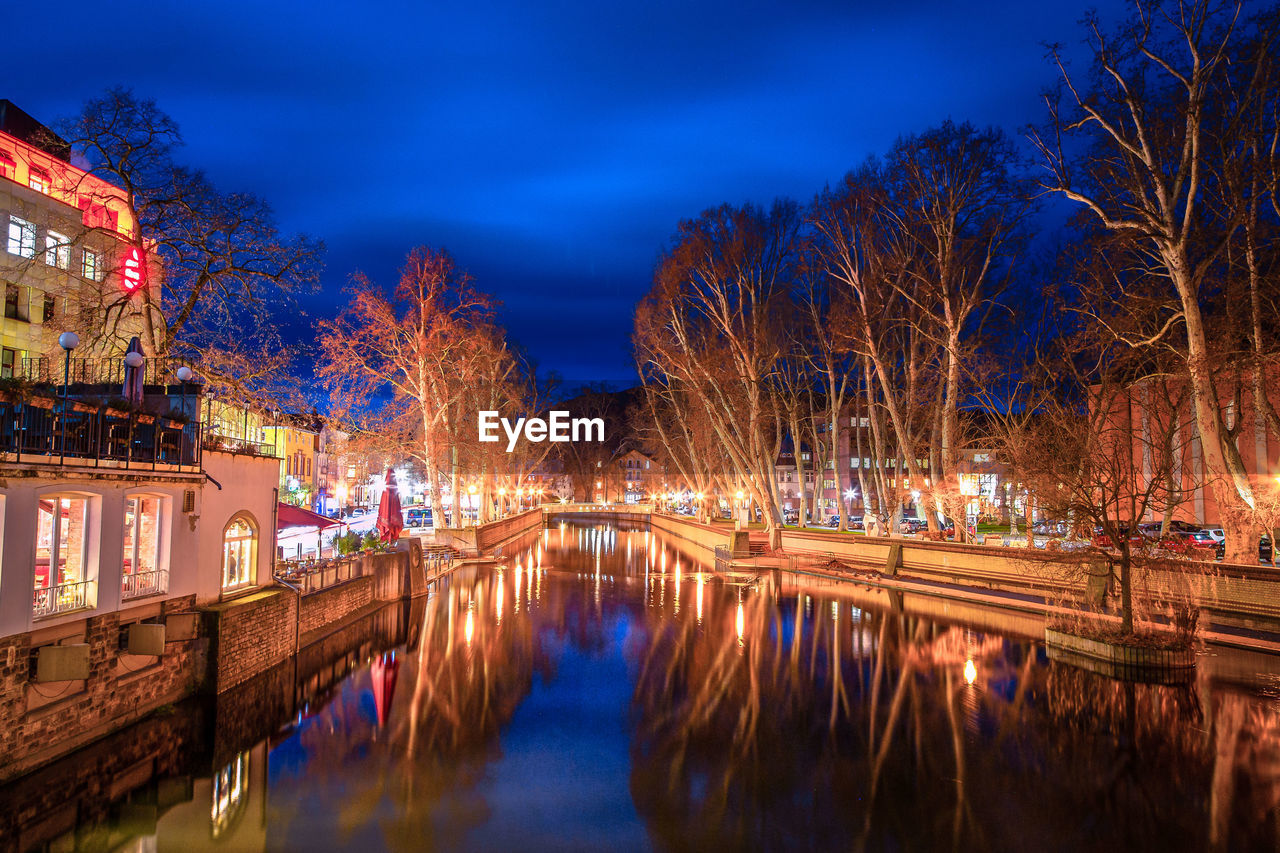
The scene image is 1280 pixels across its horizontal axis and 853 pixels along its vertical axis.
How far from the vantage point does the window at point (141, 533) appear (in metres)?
12.9

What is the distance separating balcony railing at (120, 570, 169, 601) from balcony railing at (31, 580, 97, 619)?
634 mm

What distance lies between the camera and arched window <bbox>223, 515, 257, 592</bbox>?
15.9 m

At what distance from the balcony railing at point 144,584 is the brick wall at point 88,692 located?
0.33 meters

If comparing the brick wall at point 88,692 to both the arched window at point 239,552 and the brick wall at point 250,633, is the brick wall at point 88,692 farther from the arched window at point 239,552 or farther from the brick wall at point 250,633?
the arched window at point 239,552

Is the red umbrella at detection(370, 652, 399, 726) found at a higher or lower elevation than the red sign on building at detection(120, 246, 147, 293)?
lower

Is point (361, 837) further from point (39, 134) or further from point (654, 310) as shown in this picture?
point (654, 310)

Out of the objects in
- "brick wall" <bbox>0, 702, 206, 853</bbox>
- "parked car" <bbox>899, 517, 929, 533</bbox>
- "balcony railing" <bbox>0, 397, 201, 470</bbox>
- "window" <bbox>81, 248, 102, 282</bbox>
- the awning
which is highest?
"window" <bbox>81, 248, 102, 282</bbox>

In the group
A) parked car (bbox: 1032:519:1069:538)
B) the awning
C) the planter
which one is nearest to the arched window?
the awning

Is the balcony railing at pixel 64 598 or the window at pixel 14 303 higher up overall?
the window at pixel 14 303

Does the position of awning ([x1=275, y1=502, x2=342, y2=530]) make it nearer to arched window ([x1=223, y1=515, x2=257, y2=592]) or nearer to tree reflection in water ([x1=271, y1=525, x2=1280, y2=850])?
arched window ([x1=223, y1=515, x2=257, y2=592])

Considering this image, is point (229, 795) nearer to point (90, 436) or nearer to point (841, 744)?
point (90, 436)

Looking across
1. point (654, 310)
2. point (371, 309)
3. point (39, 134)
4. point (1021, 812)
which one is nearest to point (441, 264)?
point (371, 309)

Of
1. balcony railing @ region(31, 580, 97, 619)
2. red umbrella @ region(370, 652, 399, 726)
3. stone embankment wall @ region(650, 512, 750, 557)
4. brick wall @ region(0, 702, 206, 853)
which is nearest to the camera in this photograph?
brick wall @ region(0, 702, 206, 853)

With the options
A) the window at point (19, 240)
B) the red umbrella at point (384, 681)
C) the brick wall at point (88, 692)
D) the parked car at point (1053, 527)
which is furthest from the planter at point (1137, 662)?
the window at point (19, 240)
